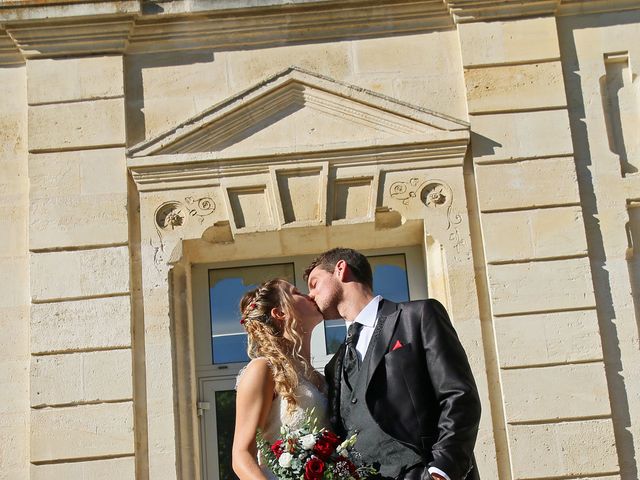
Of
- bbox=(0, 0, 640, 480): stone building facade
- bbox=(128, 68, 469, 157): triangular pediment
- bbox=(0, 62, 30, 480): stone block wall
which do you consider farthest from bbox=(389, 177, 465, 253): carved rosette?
bbox=(0, 62, 30, 480): stone block wall

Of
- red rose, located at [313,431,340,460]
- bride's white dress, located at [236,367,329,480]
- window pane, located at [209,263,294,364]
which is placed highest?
window pane, located at [209,263,294,364]

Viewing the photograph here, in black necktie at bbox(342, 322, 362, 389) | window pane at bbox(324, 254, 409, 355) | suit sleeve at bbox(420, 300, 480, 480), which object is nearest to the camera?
suit sleeve at bbox(420, 300, 480, 480)

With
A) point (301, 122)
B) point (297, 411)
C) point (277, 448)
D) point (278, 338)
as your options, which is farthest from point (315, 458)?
point (301, 122)

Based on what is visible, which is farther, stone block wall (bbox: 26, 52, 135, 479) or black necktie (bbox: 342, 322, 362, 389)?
stone block wall (bbox: 26, 52, 135, 479)

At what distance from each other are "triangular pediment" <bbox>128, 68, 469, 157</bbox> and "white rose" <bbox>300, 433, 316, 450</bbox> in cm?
328

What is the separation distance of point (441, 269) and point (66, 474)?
107 inches

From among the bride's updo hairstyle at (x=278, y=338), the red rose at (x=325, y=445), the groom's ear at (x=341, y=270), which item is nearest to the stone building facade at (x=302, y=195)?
the bride's updo hairstyle at (x=278, y=338)

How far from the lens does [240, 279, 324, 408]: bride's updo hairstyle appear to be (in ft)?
16.6

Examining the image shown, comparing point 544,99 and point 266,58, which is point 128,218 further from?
point 544,99

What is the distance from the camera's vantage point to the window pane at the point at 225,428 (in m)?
7.58

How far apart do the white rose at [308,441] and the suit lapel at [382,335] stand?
1.06 feet

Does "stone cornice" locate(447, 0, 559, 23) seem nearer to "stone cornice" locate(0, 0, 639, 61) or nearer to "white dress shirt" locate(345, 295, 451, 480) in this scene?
"stone cornice" locate(0, 0, 639, 61)

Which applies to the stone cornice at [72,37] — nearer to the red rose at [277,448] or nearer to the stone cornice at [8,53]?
the stone cornice at [8,53]

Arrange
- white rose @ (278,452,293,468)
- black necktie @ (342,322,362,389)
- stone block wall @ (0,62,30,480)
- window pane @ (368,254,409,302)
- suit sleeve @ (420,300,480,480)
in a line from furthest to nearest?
window pane @ (368,254,409,302)
stone block wall @ (0,62,30,480)
black necktie @ (342,322,362,389)
white rose @ (278,452,293,468)
suit sleeve @ (420,300,480,480)
